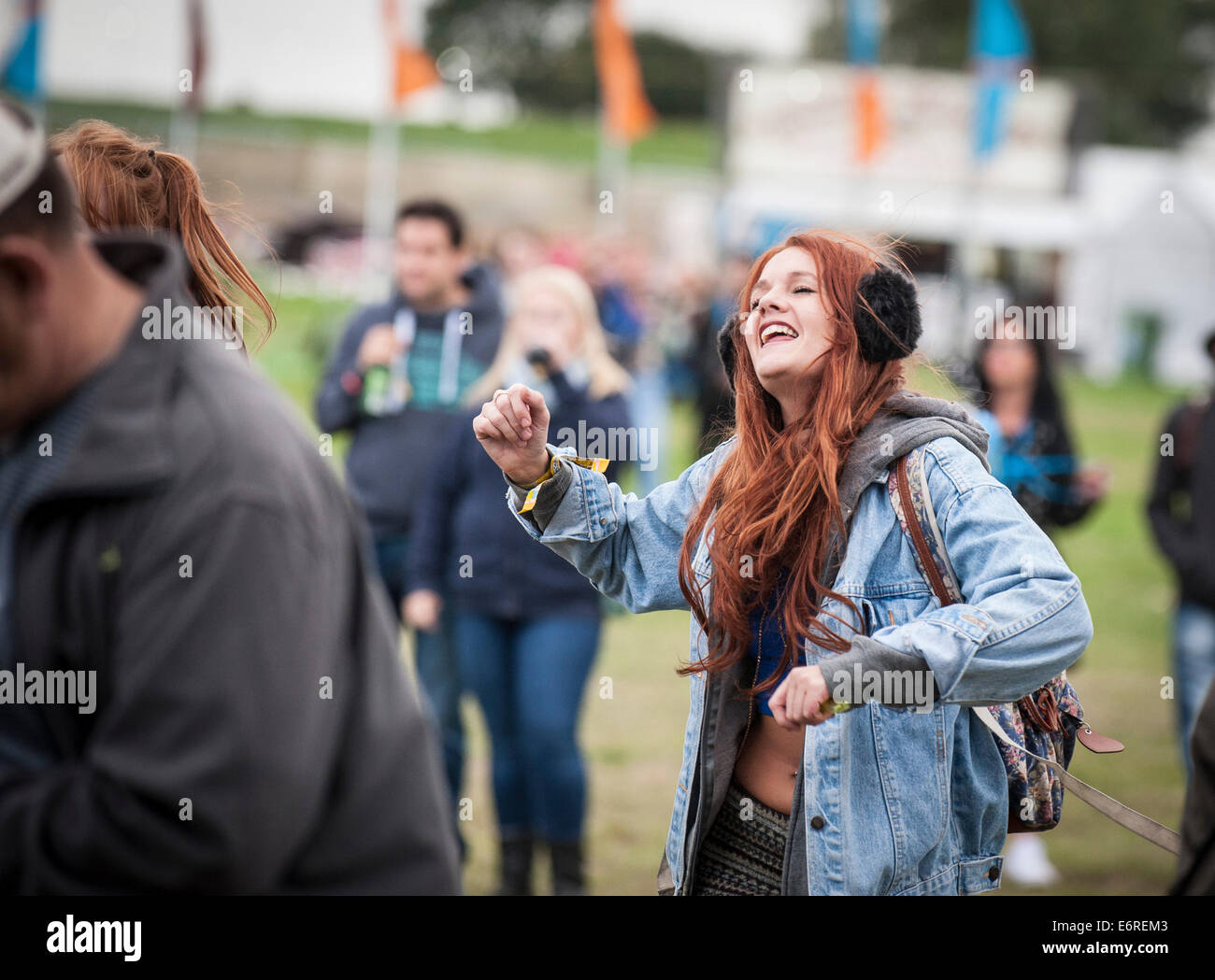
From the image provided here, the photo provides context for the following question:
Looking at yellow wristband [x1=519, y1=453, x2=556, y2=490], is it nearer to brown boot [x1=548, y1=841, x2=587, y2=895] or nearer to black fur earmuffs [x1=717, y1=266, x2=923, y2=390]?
black fur earmuffs [x1=717, y1=266, x2=923, y2=390]

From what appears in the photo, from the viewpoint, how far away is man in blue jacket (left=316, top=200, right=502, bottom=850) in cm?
504

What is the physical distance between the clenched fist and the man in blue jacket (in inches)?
93.9

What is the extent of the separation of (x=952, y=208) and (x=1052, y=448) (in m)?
27.7

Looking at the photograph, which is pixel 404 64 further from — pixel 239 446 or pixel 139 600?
pixel 139 600

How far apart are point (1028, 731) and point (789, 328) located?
963 millimetres

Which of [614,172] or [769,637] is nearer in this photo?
[769,637]

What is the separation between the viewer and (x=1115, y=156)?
1329 inches

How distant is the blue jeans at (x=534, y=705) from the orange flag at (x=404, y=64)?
11214 mm

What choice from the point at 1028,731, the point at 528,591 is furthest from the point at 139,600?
the point at 528,591

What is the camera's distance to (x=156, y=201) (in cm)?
272

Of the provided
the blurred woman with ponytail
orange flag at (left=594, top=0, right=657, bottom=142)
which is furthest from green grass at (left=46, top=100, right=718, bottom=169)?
the blurred woman with ponytail

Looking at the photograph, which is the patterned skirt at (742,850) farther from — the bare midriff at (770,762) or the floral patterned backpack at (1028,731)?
the floral patterned backpack at (1028,731)
